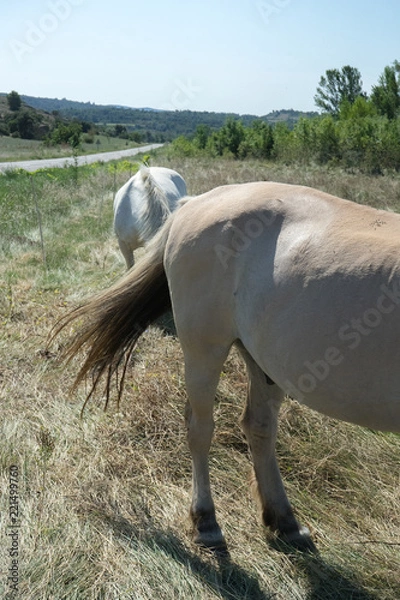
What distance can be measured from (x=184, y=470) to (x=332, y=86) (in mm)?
52949

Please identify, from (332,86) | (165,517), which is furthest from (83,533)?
(332,86)

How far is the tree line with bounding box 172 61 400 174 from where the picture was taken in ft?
79.5

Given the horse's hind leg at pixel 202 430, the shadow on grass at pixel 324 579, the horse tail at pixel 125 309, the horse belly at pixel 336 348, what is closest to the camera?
the horse belly at pixel 336 348

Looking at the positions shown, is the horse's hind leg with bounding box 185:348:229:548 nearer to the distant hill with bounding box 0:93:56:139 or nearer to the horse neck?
the horse neck

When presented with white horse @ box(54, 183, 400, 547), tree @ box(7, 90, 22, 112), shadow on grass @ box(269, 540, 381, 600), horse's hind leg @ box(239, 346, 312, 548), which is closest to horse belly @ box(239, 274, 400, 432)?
white horse @ box(54, 183, 400, 547)

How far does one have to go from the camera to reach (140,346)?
4.77 meters

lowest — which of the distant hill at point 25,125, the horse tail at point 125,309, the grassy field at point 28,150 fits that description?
the grassy field at point 28,150

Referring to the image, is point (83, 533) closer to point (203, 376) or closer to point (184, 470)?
point (184, 470)

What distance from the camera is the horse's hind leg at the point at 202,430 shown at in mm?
2574

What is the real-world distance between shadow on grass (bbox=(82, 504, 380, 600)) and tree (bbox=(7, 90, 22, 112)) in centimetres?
6740

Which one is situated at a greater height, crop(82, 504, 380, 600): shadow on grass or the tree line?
the tree line

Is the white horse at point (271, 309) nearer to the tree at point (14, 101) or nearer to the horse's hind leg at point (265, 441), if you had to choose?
the horse's hind leg at point (265, 441)

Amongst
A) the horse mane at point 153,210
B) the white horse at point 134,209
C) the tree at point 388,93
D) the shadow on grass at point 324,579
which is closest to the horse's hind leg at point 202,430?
the shadow on grass at point 324,579

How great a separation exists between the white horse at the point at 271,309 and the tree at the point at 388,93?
3698 cm
